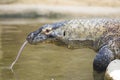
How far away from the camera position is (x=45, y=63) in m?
6.40

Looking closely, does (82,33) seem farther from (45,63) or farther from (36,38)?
(45,63)

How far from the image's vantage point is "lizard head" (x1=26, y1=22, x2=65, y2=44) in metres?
5.80

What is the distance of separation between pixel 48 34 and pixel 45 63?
2.33 ft

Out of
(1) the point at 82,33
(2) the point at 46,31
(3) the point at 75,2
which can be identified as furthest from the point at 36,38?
(3) the point at 75,2

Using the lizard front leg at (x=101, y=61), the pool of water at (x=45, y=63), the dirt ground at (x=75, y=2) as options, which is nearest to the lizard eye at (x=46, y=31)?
the pool of water at (x=45, y=63)

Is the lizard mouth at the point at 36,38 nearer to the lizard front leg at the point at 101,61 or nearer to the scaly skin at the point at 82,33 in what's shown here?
the scaly skin at the point at 82,33

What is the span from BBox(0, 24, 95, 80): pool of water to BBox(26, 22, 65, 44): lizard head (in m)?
0.41

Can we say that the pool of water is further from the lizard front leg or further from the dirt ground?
the dirt ground

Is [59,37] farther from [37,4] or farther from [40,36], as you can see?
[37,4]

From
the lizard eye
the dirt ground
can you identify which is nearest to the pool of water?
the lizard eye

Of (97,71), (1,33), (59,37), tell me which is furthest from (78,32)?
(1,33)

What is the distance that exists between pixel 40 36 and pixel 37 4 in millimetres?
12691

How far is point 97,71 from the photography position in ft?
17.4

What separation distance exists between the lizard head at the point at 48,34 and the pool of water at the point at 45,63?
0.41 metres
